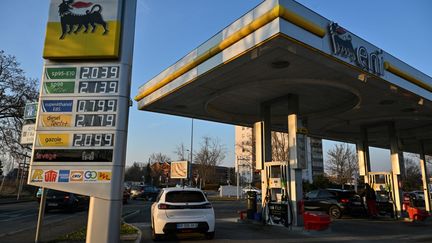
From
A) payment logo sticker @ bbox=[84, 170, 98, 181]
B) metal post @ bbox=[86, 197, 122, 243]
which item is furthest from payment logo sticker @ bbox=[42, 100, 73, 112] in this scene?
metal post @ bbox=[86, 197, 122, 243]

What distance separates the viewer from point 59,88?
7.38m

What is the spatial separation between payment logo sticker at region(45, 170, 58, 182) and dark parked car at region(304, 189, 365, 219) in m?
15.1

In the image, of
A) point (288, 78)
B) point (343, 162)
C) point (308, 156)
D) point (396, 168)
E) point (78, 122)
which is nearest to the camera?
point (78, 122)

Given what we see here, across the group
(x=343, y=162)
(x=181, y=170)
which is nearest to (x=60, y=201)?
(x=181, y=170)

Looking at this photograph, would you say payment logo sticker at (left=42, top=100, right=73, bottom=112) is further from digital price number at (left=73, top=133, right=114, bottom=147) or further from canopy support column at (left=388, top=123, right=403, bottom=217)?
canopy support column at (left=388, top=123, right=403, bottom=217)

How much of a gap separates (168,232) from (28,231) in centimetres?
574

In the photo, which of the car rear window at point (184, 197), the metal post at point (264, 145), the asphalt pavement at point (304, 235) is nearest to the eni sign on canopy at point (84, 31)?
the car rear window at point (184, 197)

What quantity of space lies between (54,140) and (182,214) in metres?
4.22

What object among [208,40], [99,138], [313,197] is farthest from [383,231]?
[99,138]

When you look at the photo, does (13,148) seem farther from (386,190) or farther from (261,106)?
(386,190)

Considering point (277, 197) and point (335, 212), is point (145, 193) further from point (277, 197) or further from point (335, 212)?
point (277, 197)

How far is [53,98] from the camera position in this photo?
7309mm

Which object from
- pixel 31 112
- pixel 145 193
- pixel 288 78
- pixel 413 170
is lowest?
pixel 145 193

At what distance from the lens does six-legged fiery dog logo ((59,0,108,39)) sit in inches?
293
